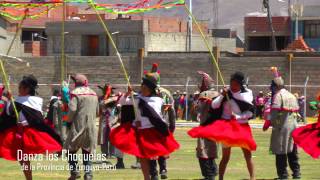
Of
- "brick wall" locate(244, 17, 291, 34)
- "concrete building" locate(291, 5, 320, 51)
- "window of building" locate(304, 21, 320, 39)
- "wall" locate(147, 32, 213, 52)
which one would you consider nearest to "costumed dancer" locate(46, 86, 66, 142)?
"wall" locate(147, 32, 213, 52)

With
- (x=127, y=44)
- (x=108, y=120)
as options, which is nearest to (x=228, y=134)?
(x=108, y=120)

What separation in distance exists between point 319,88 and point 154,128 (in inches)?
1604

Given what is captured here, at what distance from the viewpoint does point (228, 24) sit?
635 ft

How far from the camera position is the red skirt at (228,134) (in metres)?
17.1

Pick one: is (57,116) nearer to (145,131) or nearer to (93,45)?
(145,131)

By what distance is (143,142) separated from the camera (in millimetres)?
16438

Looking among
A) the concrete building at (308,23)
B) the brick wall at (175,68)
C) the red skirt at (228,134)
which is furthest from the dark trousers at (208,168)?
the concrete building at (308,23)

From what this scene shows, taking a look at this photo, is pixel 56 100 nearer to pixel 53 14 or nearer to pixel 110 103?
pixel 110 103

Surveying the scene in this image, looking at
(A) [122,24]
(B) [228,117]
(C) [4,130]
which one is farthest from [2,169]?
(A) [122,24]

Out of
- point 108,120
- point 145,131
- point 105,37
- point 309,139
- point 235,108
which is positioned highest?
point 105,37

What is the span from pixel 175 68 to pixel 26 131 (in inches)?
1895

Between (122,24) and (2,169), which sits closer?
(2,169)

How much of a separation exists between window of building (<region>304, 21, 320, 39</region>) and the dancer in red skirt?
7456 cm

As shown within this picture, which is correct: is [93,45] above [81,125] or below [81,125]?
above
